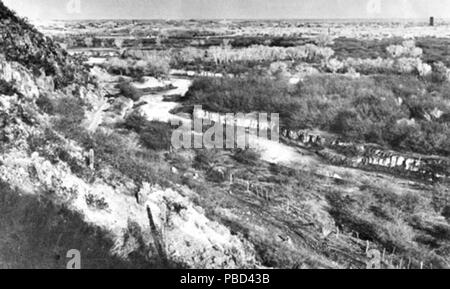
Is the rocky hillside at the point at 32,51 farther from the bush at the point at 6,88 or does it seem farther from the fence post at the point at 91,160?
the fence post at the point at 91,160

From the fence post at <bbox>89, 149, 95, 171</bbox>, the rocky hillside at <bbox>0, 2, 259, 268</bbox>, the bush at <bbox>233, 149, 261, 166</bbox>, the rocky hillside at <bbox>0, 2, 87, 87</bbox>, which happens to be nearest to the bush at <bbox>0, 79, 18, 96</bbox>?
the rocky hillside at <bbox>0, 2, 259, 268</bbox>

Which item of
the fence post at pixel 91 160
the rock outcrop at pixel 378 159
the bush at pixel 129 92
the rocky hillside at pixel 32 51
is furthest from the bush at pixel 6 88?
the rock outcrop at pixel 378 159

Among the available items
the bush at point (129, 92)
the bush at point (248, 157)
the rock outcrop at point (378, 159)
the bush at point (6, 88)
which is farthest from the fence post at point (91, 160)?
the bush at point (129, 92)

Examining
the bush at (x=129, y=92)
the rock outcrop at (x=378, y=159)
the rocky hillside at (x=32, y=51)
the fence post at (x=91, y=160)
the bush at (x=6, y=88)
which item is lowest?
the rock outcrop at (x=378, y=159)

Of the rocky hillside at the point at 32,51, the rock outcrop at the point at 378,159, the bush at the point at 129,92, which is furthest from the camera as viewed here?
the bush at the point at 129,92

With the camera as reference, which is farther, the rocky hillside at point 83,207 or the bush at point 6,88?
the bush at point 6,88

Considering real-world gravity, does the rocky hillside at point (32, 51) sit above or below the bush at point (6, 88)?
above

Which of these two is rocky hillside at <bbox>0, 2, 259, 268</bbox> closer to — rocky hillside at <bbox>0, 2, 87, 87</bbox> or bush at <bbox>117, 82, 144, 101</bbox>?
rocky hillside at <bbox>0, 2, 87, 87</bbox>

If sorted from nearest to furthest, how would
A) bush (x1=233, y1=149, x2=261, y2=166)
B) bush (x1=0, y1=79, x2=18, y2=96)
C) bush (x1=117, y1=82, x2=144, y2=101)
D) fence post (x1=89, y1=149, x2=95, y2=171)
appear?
fence post (x1=89, y1=149, x2=95, y2=171) → bush (x1=0, y1=79, x2=18, y2=96) → bush (x1=233, y1=149, x2=261, y2=166) → bush (x1=117, y1=82, x2=144, y2=101)

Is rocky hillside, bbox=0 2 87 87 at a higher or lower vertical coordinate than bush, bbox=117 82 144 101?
higher

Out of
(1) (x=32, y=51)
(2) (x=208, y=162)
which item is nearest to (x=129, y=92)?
(1) (x=32, y=51)

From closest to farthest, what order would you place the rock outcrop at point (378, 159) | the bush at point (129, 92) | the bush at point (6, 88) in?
the bush at point (6, 88)
the rock outcrop at point (378, 159)
the bush at point (129, 92)
